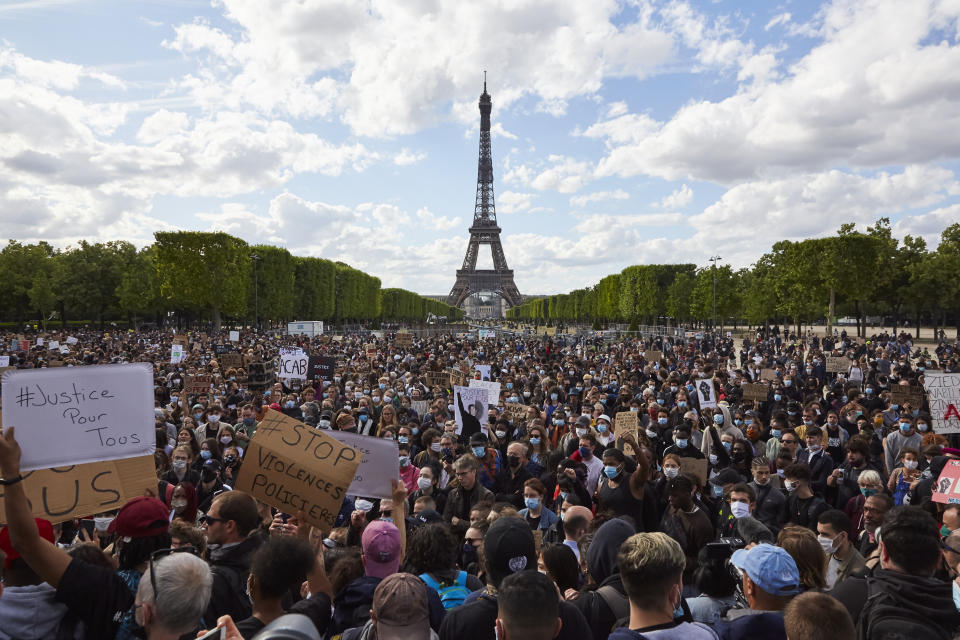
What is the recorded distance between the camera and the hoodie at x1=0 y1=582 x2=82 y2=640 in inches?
95.0

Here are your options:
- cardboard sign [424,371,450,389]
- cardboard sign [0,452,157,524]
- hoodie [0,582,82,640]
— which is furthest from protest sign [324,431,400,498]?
cardboard sign [424,371,450,389]

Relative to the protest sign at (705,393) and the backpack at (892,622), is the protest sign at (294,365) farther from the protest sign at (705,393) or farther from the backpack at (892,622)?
the backpack at (892,622)

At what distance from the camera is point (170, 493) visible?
5.33 m

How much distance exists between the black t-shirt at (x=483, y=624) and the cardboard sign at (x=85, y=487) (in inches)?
88.0

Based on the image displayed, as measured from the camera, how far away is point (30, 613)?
2426mm

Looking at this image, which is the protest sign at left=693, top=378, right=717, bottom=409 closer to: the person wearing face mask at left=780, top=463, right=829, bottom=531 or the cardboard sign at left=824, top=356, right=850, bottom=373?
the person wearing face mask at left=780, top=463, right=829, bottom=531

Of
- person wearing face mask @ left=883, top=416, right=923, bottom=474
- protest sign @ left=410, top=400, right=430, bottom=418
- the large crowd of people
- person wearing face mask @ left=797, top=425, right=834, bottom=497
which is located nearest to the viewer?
the large crowd of people

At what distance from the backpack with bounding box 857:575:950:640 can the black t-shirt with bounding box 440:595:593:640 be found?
4.25 feet

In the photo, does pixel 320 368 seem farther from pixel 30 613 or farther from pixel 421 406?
pixel 30 613

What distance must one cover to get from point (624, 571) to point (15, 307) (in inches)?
2928

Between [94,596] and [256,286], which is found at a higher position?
[256,286]

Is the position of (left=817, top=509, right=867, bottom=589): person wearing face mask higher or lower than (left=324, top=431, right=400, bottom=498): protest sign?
lower

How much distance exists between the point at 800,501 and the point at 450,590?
372 cm

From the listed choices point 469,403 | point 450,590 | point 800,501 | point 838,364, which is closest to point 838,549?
point 800,501
